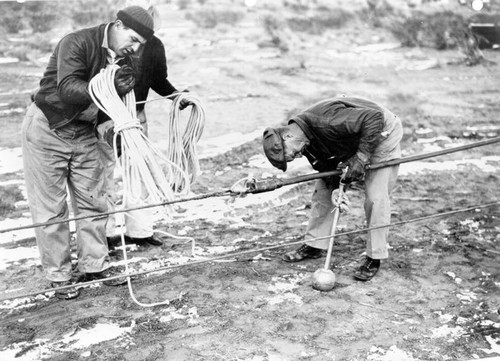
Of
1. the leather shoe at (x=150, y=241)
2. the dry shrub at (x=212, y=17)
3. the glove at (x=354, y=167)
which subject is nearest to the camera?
the glove at (x=354, y=167)

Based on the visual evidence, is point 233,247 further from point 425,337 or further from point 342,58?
point 342,58

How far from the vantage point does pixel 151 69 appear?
12.8ft

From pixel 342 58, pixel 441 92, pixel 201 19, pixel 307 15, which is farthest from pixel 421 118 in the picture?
pixel 201 19

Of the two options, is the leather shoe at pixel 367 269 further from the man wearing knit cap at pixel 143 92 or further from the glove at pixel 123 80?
the glove at pixel 123 80

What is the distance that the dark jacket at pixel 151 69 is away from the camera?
12.7ft

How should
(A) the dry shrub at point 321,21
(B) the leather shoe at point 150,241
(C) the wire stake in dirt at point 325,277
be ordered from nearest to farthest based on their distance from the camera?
1. (C) the wire stake in dirt at point 325,277
2. (B) the leather shoe at point 150,241
3. (A) the dry shrub at point 321,21

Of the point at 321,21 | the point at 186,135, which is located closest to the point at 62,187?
the point at 186,135

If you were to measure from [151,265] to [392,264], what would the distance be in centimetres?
154

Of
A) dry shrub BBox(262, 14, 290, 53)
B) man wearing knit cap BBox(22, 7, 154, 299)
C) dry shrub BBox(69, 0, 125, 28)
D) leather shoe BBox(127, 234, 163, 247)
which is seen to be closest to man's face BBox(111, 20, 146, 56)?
man wearing knit cap BBox(22, 7, 154, 299)

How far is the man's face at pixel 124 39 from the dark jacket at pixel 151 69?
59 centimetres

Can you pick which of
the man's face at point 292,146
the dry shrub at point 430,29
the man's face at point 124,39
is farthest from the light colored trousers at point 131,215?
the dry shrub at point 430,29

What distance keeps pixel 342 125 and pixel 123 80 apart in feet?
3.94

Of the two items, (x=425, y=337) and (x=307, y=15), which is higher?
(x=307, y=15)

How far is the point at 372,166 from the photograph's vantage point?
3.52 m
